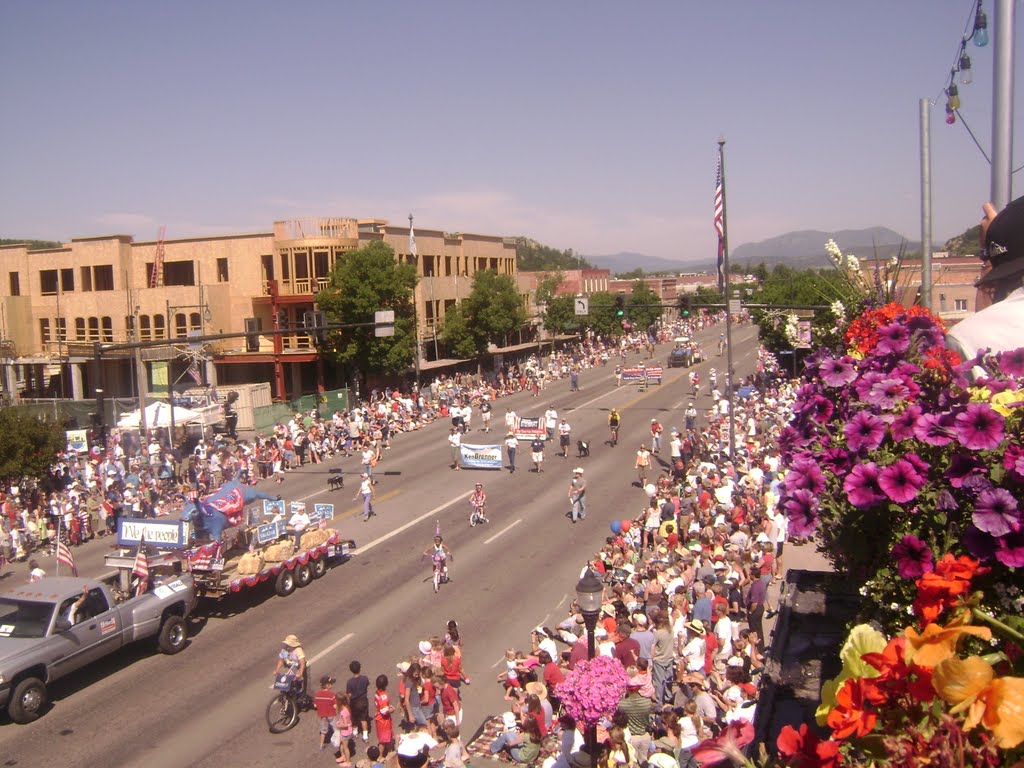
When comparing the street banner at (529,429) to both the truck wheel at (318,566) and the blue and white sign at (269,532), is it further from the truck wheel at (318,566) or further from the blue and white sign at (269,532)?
the blue and white sign at (269,532)

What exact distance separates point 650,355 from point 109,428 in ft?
147

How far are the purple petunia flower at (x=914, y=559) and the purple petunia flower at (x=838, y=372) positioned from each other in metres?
1.09

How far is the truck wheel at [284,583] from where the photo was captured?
1978cm

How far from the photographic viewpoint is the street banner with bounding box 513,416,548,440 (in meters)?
35.5

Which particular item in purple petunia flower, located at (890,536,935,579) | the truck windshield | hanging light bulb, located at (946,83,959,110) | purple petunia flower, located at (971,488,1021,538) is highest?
hanging light bulb, located at (946,83,959,110)

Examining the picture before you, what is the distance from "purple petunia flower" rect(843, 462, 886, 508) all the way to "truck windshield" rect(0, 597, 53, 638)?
48.0 ft

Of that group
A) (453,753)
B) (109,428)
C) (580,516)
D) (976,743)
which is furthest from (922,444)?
(109,428)

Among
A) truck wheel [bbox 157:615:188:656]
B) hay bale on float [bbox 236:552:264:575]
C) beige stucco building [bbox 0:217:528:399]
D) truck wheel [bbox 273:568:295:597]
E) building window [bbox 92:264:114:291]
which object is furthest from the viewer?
building window [bbox 92:264:114:291]

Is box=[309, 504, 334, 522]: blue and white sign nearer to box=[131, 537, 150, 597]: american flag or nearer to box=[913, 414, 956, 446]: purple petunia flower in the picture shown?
box=[131, 537, 150, 597]: american flag

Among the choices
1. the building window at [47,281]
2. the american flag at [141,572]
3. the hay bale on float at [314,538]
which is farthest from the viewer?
the building window at [47,281]

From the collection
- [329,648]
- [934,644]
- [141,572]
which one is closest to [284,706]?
[329,648]

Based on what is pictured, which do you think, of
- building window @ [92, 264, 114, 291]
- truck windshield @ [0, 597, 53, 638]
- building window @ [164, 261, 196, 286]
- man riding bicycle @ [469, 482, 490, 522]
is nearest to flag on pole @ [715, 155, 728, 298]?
man riding bicycle @ [469, 482, 490, 522]

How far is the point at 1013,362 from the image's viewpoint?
3496 mm

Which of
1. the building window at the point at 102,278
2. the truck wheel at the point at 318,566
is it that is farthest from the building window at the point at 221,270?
the truck wheel at the point at 318,566
